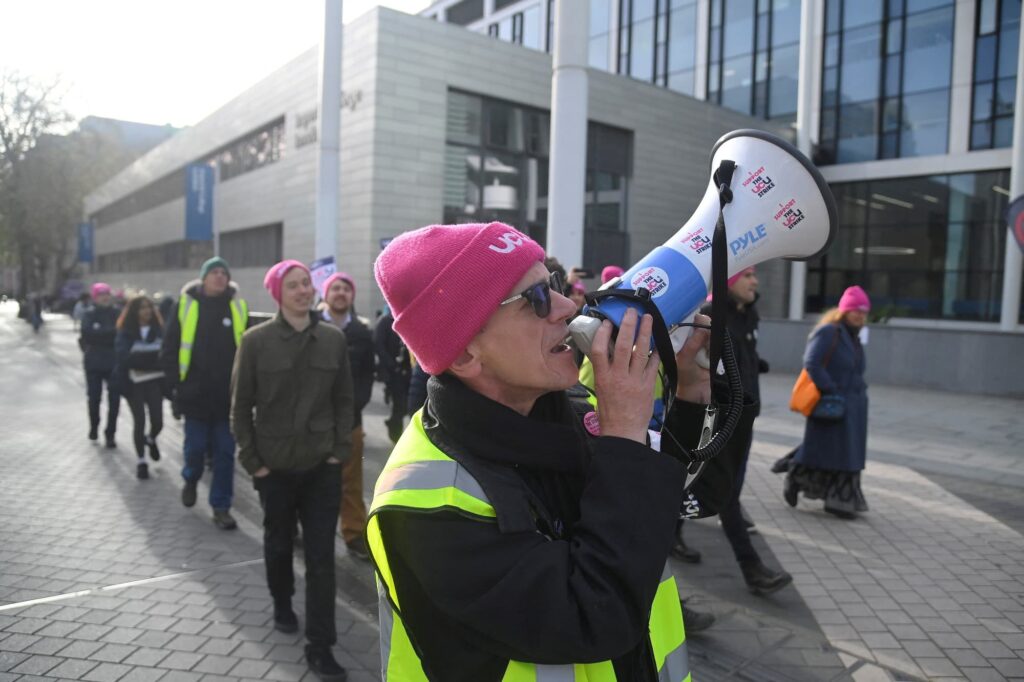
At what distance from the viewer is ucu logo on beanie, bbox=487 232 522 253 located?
142 cm

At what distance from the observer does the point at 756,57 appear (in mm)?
27703

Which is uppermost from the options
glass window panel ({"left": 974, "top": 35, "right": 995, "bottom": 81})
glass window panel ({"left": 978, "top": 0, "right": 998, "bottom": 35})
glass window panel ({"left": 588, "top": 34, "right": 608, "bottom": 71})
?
glass window panel ({"left": 588, "top": 34, "right": 608, "bottom": 71})

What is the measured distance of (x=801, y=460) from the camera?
6316mm

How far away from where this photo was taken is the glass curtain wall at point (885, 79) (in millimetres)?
23505

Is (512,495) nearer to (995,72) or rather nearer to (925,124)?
(995,72)

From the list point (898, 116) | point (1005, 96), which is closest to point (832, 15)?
point (898, 116)

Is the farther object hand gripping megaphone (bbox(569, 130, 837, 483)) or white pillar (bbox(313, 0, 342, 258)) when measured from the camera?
white pillar (bbox(313, 0, 342, 258))

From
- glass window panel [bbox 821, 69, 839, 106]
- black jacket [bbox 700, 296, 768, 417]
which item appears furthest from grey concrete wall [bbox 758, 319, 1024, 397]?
glass window panel [bbox 821, 69, 839, 106]

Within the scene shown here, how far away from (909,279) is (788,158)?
2726 cm

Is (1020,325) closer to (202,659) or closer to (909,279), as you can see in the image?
(909,279)

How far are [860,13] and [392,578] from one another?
95.3ft

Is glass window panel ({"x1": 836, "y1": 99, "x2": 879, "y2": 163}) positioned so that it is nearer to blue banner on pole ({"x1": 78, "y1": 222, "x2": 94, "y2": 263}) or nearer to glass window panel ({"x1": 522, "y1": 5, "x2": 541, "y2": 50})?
glass window panel ({"x1": 522, "y1": 5, "x2": 541, "y2": 50})

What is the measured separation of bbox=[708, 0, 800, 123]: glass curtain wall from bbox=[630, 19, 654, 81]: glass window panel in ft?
9.58

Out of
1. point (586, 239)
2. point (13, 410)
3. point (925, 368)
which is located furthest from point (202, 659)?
point (586, 239)
